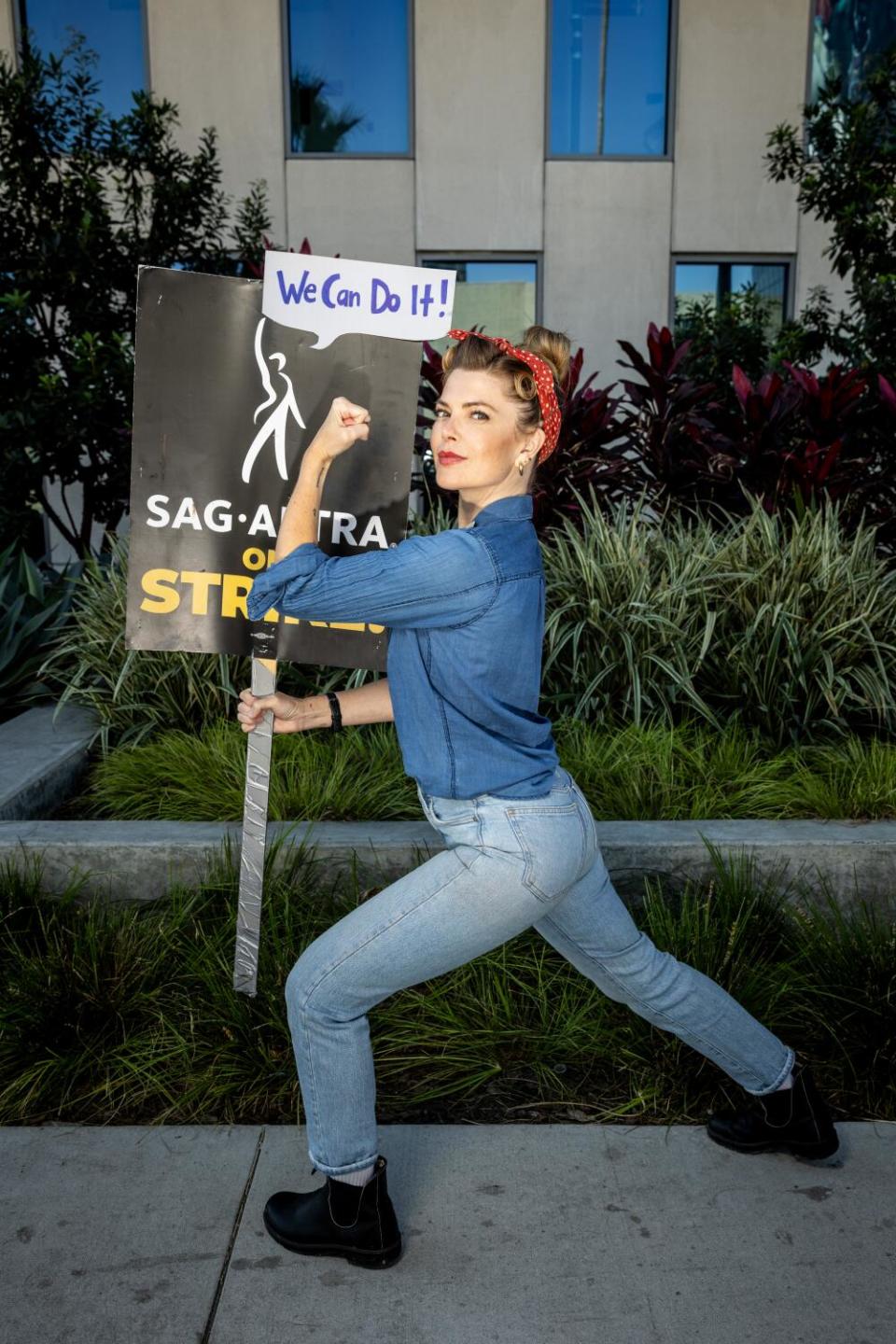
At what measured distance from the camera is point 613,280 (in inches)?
437

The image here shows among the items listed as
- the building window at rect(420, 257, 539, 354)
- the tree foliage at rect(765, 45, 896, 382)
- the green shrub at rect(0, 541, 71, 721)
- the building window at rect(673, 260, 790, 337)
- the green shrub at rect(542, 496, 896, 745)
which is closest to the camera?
the green shrub at rect(542, 496, 896, 745)

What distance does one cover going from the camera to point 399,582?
194 centimetres

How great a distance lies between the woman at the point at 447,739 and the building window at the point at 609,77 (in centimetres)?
1009

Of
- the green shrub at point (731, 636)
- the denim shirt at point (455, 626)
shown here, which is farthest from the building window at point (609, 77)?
the denim shirt at point (455, 626)

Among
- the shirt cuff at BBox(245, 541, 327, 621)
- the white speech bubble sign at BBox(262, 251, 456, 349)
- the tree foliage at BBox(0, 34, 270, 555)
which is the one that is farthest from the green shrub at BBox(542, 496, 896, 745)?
the tree foliage at BBox(0, 34, 270, 555)

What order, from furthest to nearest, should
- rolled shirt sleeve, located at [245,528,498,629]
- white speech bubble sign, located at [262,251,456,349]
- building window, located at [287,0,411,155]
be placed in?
building window, located at [287,0,411,155] → white speech bubble sign, located at [262,251,456,349] → rolled shirt sleeve, located at [245,528,498,629]

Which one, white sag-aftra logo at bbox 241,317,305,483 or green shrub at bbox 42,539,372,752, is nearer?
white sag-aftra logo at bbox 241,317,305,483

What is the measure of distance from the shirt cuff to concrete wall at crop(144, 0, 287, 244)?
9.86m

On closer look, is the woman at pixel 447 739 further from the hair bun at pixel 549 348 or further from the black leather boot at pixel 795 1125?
the black leather boot at pixel 795 1125

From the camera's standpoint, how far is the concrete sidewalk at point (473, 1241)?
2.00 m

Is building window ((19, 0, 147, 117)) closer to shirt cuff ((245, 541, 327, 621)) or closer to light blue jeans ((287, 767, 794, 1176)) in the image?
shirt cuff ((245, 541, 327, 621))

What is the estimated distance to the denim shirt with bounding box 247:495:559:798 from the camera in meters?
1.96

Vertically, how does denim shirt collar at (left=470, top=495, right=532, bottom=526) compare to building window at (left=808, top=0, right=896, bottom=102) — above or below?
below

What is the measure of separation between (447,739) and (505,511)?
455 mm
